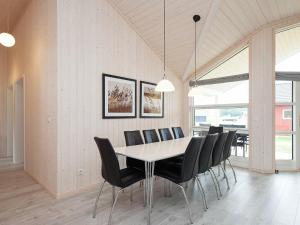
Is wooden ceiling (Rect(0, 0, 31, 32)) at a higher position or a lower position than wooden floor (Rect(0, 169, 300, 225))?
higher

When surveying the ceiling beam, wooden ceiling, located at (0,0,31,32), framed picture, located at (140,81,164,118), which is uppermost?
wooden ceiling, located at (0,0,31,32)

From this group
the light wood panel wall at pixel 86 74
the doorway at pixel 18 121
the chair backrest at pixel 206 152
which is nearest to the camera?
the chair backrest at pixel 206 152

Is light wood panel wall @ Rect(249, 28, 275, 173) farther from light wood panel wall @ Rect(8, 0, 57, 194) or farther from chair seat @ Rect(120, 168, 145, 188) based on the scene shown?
light wood panel wall @ Rect(8, 0, 57, 194)

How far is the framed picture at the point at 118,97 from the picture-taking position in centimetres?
352

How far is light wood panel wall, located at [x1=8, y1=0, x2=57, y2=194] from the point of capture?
9.71ft

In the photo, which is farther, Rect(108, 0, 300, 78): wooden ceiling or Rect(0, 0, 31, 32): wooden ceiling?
Rect(0, 0, 31, 32): wooden ceiling

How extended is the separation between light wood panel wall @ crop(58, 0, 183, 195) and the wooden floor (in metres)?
0.43

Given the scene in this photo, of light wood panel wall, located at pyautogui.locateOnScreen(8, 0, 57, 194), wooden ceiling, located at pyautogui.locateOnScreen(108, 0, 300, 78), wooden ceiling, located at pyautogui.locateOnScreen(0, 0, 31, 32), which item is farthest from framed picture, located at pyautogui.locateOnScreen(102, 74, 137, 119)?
wooden ceiling, located at pyautogui.locateOnScreen(0, 0, 31, 32)

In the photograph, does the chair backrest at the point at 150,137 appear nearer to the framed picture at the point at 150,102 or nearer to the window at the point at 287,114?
the framed picture at the point at 150,102

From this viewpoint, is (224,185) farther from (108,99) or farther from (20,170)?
(20,170)

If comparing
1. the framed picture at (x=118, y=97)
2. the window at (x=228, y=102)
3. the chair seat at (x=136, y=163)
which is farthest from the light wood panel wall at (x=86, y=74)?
the window at (x=228, y=102)

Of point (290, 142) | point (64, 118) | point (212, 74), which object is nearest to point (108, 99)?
point (64, 118)

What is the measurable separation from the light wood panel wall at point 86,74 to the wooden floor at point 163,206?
43cm

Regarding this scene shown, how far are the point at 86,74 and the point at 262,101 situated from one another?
3615 millimetres
